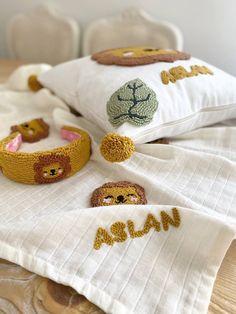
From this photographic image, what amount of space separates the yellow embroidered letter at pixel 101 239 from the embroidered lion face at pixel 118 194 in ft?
0.23

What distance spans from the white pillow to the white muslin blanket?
71 mm

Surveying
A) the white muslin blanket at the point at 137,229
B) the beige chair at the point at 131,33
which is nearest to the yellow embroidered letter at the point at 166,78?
the white muslin blanket at the point at 137,229

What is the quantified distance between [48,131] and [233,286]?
0.55 meters

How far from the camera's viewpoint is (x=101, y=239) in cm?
52

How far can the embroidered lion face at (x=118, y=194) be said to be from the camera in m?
0.59

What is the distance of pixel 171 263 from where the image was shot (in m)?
0.50

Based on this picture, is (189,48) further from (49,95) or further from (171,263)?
(171,263)

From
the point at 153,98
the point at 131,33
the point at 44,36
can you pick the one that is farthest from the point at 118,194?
the point at 44,36

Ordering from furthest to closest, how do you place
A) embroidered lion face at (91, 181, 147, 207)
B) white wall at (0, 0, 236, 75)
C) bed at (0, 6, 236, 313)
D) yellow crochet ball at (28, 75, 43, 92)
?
white wall at (0, 0, 236, 75) < yellow crochet ball at (28, 75, 43, 92) < embroidered lion face at (91, 181, 147, 207) < bed at (0, 6, 236, 313)

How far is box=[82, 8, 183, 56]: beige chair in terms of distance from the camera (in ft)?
4.40

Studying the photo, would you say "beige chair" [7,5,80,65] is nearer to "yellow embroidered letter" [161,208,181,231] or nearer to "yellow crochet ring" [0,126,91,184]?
"yellow crochet ring" [0,126,91,184]

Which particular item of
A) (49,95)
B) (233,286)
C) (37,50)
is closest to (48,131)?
(49,95)

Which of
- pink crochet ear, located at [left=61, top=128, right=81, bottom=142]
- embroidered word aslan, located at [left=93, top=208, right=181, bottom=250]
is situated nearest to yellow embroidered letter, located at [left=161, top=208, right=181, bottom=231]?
embroidered word aslan, located at [left=93, top=208, right=181, bottom=250]

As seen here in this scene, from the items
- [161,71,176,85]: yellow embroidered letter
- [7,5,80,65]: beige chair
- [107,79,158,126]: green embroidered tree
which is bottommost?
[7,5,80,65]: beige chair
